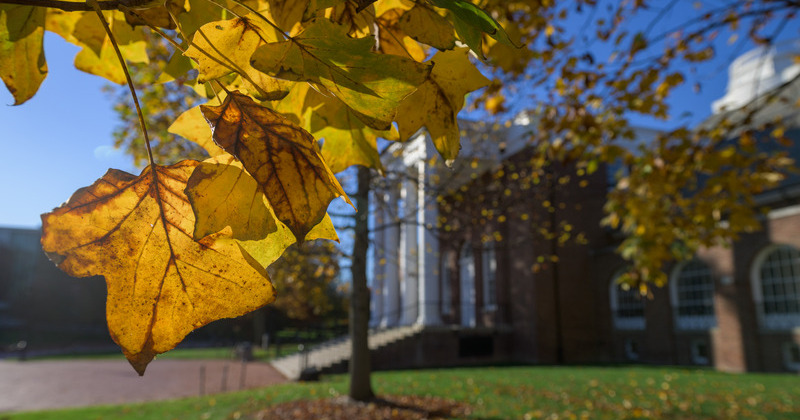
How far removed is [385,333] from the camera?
1728 centimetres

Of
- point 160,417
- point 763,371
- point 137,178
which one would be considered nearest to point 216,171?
point 137,178

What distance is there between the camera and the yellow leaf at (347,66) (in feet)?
1.31

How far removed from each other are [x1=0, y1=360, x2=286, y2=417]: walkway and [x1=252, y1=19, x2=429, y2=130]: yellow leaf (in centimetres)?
1213

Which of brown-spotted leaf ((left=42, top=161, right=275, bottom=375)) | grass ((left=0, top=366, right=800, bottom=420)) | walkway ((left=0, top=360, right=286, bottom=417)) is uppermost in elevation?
brown-spotted leaf ((left=42, top=161, right=275, bottom=375))

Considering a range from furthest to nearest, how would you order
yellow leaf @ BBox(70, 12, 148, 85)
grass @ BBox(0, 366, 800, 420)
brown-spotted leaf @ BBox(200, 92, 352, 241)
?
grass @ BBox(0, 366, 800, 420), yellow leaf @ BBox(70, 12, 148, 85), brown-spotted leaf @ BBox(200, 92, 352, 241)

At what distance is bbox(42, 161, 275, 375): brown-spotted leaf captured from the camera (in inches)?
17.3

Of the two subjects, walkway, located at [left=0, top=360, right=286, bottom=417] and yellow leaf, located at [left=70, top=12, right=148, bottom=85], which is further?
walkway, located at [left=0, top=360, right=286, bottom=417]

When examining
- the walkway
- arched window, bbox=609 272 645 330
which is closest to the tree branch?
the walkway

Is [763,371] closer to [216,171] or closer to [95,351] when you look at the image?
[216,171]

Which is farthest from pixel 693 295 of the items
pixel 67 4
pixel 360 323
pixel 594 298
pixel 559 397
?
pixel 67 4

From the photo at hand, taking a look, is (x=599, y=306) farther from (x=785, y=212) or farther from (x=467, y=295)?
(x=785, y=212)

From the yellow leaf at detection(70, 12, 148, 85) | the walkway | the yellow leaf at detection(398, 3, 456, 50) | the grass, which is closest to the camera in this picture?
the yellow leaf at detection(398, 3, 456, 50)

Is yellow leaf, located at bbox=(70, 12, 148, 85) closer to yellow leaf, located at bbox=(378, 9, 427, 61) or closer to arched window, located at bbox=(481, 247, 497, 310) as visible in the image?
yellow leaf, located at bbox=(378, 9, 427, 61)

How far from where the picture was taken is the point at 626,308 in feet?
63.2
